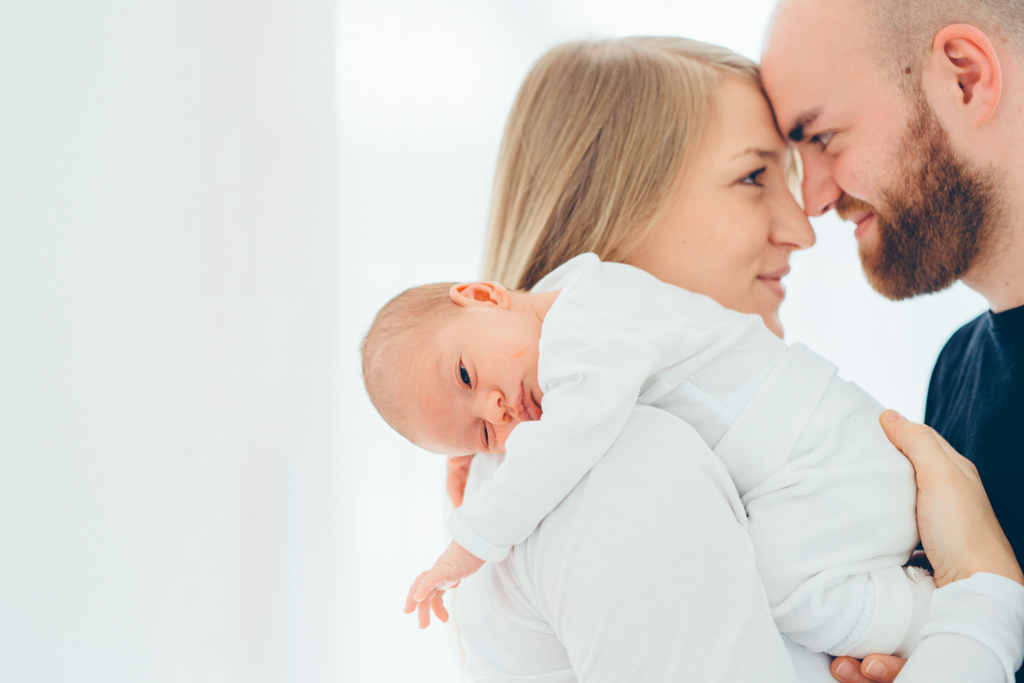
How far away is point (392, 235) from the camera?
86.7 inches

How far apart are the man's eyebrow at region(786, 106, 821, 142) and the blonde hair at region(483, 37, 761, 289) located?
0.47 ft

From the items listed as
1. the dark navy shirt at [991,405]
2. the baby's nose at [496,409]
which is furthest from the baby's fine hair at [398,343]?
the dark navy shirt at [991,405]

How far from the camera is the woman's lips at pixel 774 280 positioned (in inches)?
55.7

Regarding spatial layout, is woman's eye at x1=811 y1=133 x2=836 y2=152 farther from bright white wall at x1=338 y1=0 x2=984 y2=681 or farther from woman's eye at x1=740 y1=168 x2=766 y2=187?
bright white wall at x1=338 y1=0 x2=984 y2=681

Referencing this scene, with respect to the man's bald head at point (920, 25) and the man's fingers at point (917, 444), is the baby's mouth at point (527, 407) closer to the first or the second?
the man's fingers at point (917, 444)

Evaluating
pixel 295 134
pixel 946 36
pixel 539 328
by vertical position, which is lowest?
pixel 539 328

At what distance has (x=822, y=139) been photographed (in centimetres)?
144

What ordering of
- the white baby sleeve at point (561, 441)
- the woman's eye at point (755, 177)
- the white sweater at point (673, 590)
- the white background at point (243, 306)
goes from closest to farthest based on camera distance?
the white sweater at point (673, 590)
the white baby sleeve at point (561, 441)
the white background at point (243, 306)
the woman's eye at point (755, 177)

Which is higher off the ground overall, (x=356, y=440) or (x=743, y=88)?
(x=743, y=88)

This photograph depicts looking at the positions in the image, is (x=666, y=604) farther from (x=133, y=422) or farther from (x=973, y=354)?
(x=133, y=422)

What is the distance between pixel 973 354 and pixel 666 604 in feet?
3.47

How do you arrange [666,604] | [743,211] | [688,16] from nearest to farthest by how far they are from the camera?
[666,604]
[743,211]
[688,16]

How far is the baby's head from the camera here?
1040mm

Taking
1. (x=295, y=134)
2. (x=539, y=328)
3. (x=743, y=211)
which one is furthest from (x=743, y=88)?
(x=295, y=134)
